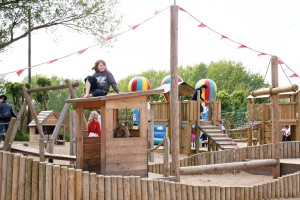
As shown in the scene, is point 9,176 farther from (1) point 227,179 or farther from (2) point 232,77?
(2) point 232,77

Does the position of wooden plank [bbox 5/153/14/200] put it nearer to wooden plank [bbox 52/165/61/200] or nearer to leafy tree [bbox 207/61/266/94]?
wooden plank [bbox 52/165/61/200]

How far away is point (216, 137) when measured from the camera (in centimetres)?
1641

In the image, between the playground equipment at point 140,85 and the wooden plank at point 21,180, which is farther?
the playground equipment at point 140,85

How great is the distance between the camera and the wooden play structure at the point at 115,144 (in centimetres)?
762

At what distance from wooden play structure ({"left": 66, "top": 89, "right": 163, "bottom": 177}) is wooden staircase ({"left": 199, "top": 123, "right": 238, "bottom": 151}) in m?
7.83

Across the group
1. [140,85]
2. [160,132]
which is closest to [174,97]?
[160,132]

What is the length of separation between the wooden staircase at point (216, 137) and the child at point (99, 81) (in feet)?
27.0

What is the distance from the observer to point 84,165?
8461 millimetres

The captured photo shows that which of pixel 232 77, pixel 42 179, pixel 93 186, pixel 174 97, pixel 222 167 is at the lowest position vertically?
pixel 222 167

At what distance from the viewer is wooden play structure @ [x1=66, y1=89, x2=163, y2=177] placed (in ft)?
25.0

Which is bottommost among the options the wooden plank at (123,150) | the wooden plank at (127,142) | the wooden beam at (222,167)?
the wooden beam at (222,167)

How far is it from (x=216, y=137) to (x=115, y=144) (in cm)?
911

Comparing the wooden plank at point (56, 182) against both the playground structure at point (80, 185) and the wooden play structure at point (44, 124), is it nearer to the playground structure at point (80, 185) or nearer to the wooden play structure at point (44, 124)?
the playground structure at point (80, 185)

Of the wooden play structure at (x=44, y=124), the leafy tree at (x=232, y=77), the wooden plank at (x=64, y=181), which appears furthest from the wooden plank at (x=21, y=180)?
the leafy tree at (x=232, y=77)
